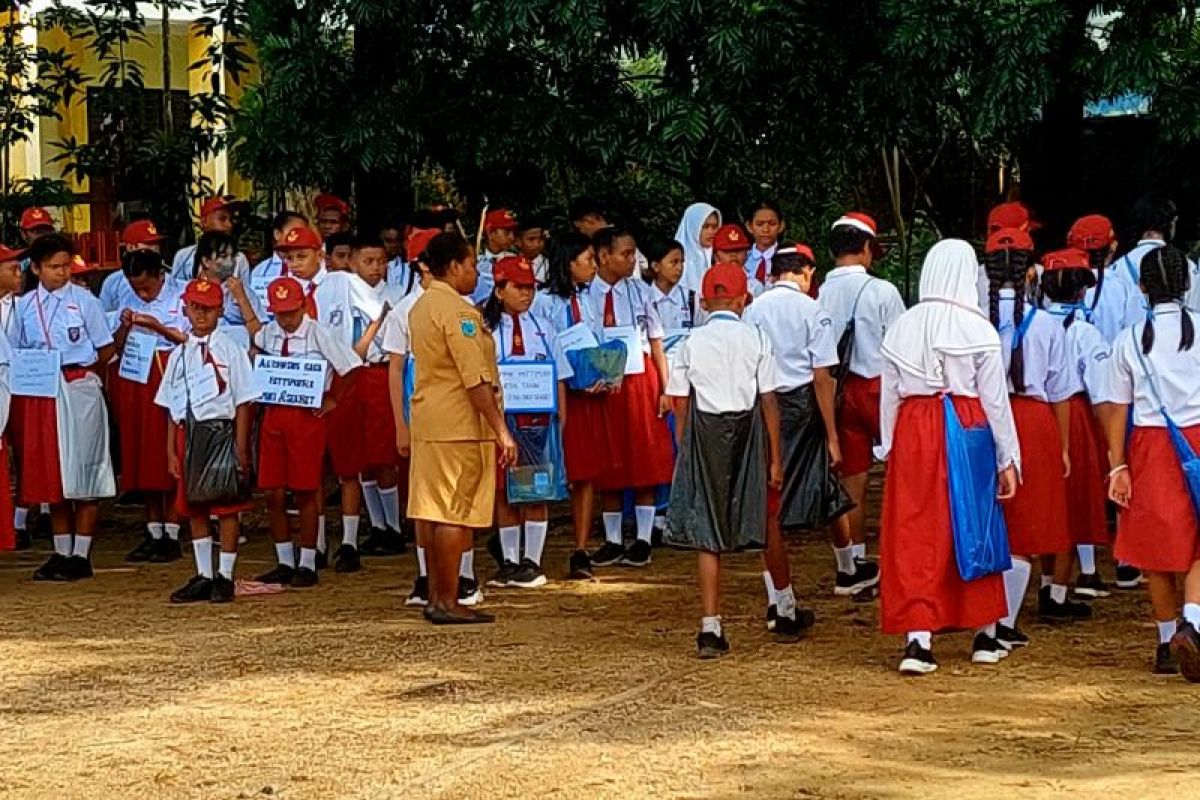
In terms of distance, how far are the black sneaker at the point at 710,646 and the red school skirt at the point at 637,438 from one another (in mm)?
2666

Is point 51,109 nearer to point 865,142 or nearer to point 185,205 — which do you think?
point 185,205

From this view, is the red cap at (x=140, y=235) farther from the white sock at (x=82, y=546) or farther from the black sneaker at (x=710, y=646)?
the black sneaker at (x=710, y=646)

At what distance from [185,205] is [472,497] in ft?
23.3

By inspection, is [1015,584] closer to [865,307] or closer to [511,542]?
[865,307]

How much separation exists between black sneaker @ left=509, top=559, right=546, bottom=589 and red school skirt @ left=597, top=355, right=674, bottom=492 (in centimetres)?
76

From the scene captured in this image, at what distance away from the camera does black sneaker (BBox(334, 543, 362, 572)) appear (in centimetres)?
1141

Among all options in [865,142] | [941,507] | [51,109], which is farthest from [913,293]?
[941,507]

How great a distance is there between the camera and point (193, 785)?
6727 millimetres

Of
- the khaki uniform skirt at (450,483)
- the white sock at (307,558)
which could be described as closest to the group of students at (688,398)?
the white sock at (307,558)

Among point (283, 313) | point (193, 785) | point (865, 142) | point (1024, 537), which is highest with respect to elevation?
point (865, 142)

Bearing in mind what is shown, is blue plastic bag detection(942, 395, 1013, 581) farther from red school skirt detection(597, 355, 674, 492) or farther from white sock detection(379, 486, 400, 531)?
white sock detection(379, 486, 400, 531)

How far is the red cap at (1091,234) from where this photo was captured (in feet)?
35.7

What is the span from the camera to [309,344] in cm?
1054

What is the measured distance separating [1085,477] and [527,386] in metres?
2.84
